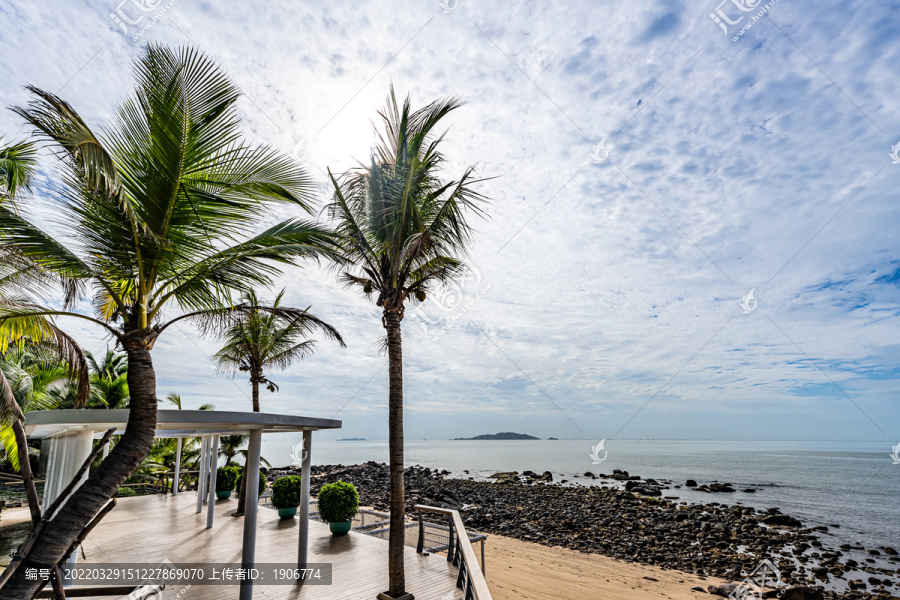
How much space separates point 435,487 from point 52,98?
3615cm

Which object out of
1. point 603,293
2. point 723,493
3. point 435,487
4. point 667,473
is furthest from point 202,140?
point 667,473

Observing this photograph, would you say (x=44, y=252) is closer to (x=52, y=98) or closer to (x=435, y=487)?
(x=52, y=98)

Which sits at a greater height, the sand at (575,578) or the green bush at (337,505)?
the green bush at (337,505)

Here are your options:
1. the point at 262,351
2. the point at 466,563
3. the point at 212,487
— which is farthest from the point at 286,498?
the point at 466,563

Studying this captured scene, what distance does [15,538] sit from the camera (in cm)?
1048

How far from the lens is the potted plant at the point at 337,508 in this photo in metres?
11.1

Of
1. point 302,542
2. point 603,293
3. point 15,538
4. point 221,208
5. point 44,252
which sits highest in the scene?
point 603,293

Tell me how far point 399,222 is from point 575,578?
12.0 meters

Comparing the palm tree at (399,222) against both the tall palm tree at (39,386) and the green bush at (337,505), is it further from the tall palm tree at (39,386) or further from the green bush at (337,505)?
the tall palm tree at (39,386)

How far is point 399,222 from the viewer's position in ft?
25.5

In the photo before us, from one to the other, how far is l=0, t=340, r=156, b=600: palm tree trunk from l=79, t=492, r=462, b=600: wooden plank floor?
4270 millimetres

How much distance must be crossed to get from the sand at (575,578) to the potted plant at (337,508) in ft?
13.5

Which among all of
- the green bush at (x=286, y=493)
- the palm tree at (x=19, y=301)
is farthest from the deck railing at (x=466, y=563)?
the green bush at (x=286, y=493)

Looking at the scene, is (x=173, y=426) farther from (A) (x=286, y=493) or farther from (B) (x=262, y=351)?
(B) (x=262, y=351)
